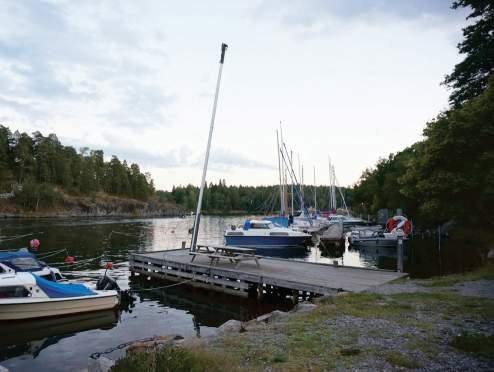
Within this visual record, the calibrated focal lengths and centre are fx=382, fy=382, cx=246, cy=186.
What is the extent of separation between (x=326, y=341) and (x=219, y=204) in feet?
596

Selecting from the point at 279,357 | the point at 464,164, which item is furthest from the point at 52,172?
the point at 279,357

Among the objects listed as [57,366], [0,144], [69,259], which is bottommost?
[57,366]

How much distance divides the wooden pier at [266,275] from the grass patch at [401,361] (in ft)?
26.2

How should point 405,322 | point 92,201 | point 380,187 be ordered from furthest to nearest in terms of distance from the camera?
point 92,201, point 380,187, point 405,322

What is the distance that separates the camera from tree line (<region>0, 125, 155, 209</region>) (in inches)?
4267

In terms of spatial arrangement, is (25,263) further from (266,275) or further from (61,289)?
(266,275)

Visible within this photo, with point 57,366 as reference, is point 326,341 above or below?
above

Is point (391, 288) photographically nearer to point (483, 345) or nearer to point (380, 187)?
point (483, 345)

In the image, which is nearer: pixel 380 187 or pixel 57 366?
pixel 57 366

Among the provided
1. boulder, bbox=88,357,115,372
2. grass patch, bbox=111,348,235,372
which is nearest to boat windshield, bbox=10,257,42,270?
boulder, bbox=88,357,115,372

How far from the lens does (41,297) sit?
50.4ft

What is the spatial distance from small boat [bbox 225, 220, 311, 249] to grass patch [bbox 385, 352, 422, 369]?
2834 centimetres

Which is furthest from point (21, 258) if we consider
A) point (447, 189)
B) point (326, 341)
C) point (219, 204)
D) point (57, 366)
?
point (219, 204)

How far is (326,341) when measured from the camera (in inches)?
322
